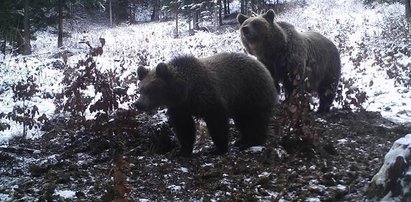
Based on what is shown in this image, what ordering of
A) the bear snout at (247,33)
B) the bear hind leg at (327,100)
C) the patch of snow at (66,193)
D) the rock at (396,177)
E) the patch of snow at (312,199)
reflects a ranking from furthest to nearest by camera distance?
the bear hind leg at (327,100), the bear snout at (247,33), the patch of snow at (66,193), the patch of snow at (312,199), the rock at (396,177)

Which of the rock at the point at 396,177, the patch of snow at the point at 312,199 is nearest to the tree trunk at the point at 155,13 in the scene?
the patch of snow at the point at 312,199

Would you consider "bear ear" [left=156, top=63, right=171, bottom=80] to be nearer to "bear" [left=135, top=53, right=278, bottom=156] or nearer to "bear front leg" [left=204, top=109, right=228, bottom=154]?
"bear" [left=135, top=53, right=278, bottom=156]

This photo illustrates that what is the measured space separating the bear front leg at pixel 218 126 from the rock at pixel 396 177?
2.32m

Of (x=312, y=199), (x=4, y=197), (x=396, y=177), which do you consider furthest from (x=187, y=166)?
(x=396, y=177)

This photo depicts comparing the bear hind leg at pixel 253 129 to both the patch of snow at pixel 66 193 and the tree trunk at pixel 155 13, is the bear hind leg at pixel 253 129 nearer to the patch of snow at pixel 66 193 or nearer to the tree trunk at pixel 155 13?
the patch of snow at pixel 66 193

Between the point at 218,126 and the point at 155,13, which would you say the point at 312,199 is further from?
the point at 155,13

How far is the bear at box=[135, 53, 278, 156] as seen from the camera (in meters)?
5.61

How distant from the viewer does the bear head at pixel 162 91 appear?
558 cm

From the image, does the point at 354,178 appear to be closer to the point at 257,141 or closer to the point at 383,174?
the point at 383,174

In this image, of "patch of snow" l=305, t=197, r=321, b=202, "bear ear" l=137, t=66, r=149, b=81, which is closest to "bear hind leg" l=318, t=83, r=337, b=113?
"bear ear" l=137, t=66, r=149, b=81

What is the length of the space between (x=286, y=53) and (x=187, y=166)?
3.56 metres

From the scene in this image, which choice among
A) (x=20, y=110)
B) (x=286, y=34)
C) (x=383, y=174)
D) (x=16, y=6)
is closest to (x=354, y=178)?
(x=383, y=174)

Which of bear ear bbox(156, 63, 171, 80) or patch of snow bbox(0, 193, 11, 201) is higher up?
bear ear bbox(156, 63, 171, 80)

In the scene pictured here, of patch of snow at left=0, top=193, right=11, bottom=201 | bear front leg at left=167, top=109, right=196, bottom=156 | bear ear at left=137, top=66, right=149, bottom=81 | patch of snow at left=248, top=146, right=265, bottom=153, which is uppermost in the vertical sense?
bear ear at left=137, top=66, right=149, bottom=81
